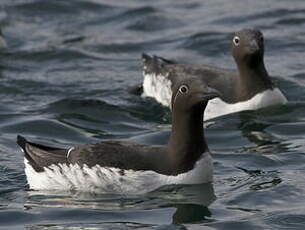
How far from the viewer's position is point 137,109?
18375 mm

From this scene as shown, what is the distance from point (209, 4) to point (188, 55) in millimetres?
3791

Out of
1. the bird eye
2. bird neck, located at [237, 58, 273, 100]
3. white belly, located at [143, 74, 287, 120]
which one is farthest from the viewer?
white belly, located at [143, 74, 287, 120]

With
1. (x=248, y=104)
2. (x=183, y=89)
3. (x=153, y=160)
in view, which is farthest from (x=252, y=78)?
(x=153, y=160)

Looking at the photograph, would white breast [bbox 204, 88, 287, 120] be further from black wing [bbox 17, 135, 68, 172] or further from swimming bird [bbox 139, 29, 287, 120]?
black wing [bbox 17, 135, 68, 172]

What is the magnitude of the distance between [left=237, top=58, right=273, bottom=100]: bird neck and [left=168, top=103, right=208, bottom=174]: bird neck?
4.13m

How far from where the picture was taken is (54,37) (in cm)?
2370

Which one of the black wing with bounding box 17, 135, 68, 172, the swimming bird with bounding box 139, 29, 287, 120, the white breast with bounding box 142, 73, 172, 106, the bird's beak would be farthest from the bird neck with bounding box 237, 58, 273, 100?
the black wing with bounding box 17, 135, 68, 172

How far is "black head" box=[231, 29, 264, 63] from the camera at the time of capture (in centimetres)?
1680

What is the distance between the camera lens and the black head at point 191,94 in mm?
12867

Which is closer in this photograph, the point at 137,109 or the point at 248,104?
the point at 248,104

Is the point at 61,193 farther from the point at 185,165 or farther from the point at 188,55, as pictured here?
the point at 188,55

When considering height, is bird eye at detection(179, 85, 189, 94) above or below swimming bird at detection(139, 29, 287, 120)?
below

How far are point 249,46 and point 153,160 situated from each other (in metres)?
4.39

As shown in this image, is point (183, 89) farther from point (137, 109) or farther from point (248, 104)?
point (137, 109)
